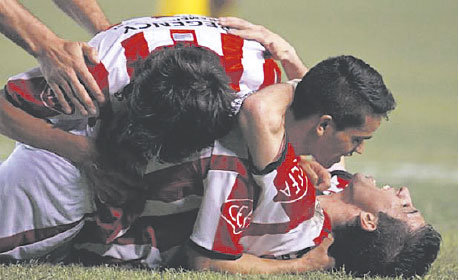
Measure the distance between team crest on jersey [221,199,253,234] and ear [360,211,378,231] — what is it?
0.51 m

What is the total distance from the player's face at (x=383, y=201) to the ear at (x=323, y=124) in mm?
399

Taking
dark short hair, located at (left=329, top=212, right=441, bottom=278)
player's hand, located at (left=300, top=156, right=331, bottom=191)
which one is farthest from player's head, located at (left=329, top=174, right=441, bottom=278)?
player's hand, located at (left=300, top=156, right=331, bottom=191)

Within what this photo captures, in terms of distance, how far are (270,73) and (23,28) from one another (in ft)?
2.98

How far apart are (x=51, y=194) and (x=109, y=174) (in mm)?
252

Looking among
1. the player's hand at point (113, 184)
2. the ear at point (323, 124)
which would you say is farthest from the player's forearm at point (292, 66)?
the player's hand at point (113, 184)

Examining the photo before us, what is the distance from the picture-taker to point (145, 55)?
11.5 ft

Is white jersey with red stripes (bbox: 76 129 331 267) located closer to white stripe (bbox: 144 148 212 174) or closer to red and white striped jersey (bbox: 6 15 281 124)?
white stripe (bbox: 144 148 212 174)

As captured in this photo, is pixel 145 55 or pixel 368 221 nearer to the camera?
pixel 145 55

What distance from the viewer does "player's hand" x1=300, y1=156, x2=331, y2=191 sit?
157 inches

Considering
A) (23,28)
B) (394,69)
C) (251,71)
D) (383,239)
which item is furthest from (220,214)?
(394,69)

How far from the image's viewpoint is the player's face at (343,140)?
3480 mm

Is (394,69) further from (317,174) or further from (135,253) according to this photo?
(135,253)

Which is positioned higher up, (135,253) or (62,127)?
(62,127)

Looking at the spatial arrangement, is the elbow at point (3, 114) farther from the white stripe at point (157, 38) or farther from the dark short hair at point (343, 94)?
the dark short hair at point (343, 94)
